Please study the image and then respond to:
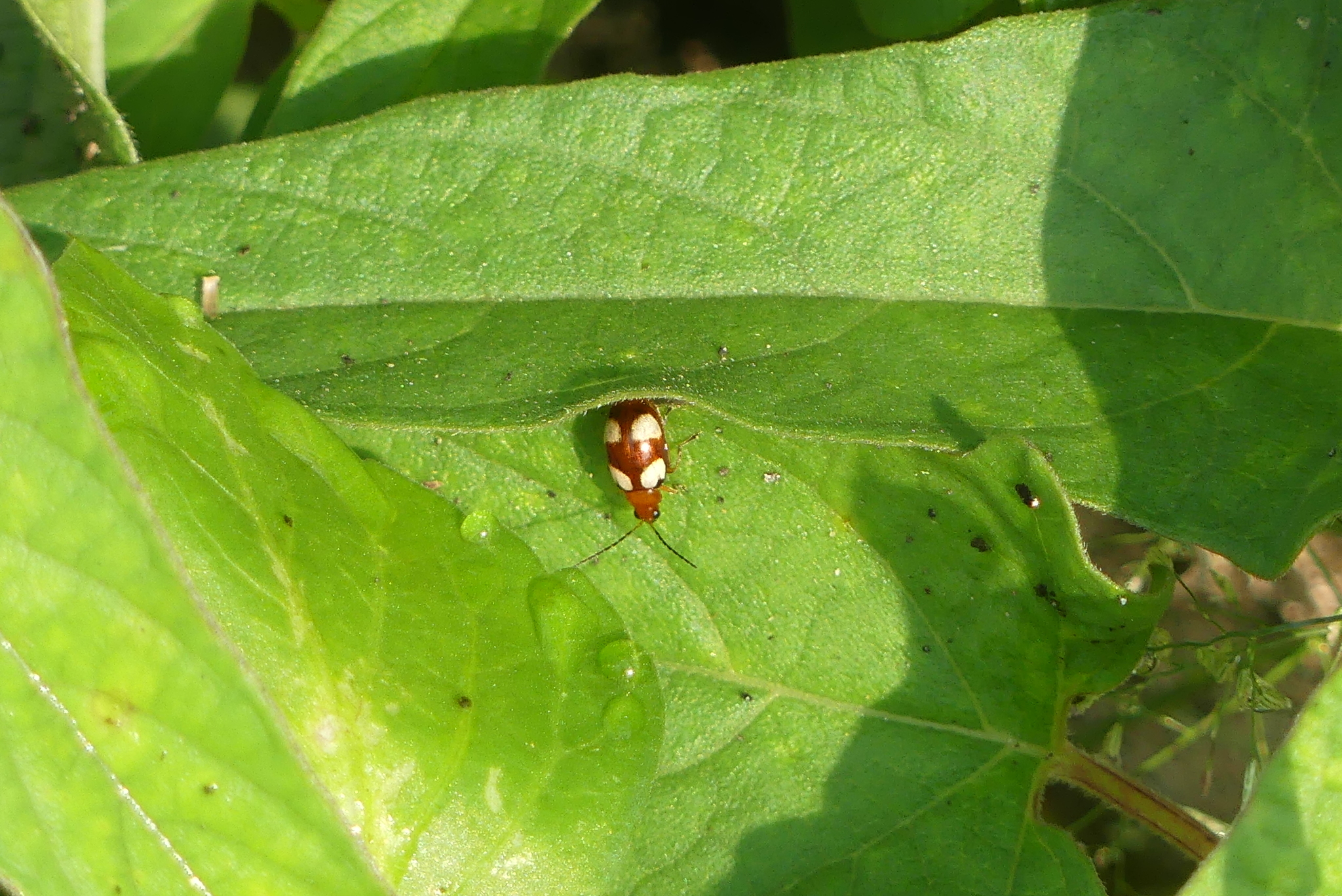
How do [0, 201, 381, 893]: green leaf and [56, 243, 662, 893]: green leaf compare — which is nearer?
[0, 201, 381, 893]: green leaf

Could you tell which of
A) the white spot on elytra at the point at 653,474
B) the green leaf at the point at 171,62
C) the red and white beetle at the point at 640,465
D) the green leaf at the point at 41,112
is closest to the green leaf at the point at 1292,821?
the red and white beetle at the point at 640,465

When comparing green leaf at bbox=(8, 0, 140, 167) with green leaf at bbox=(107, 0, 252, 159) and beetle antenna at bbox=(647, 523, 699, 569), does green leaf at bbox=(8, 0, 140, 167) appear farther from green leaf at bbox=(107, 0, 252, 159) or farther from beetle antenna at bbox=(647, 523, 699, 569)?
beetle antenna at bbox=(647, 523, 699, 569)

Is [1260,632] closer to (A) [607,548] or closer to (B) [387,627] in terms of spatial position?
(A) [607,548]

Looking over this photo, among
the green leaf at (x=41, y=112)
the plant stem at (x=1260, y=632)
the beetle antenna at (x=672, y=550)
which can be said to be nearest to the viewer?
the plant stem at (x=1260, y=632)

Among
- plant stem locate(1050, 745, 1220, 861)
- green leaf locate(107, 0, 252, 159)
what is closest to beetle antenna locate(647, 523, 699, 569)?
plant stem locate(1050, 745, 1220, 861)

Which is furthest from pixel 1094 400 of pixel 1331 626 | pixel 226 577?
pixel 226 577

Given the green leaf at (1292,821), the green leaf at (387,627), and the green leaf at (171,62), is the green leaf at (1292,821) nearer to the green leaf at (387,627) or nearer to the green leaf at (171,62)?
the green leaf at (387,627)

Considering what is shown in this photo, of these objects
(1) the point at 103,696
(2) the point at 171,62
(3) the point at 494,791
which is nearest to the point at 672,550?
(3) the point at 494,791
